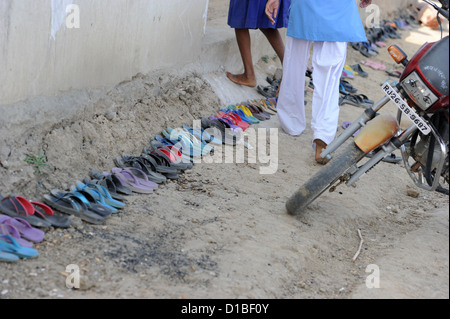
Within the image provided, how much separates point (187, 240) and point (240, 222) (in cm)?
41

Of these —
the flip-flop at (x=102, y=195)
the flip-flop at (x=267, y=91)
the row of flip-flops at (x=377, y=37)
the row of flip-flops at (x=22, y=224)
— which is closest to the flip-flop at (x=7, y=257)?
the row of flip-flops at (x=22, y=224)

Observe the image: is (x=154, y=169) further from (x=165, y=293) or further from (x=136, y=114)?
(x=165, y=293)

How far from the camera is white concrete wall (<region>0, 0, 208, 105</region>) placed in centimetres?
324

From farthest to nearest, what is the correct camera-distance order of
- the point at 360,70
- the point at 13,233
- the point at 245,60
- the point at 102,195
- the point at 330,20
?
the point at 360,70 < the point at 245,60 < the point at 330,20 < the point at 102,195 < the point at 13,233

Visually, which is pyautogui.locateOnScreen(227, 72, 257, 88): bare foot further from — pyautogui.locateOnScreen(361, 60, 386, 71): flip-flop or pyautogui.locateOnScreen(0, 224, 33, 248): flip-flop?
pyautogui.locateOnScreen(361, 60, 386, 71): flip-flop

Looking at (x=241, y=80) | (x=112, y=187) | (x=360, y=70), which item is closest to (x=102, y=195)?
(x=112, y=187)

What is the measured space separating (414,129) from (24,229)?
1.99 meters

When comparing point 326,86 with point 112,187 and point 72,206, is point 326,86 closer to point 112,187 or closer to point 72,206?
point 112,187

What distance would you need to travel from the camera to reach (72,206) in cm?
312

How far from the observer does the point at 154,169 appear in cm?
392

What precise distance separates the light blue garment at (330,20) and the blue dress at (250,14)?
878 mm

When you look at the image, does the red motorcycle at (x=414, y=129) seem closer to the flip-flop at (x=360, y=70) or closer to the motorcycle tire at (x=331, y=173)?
the motorcycle tire at (x=331, y=173)

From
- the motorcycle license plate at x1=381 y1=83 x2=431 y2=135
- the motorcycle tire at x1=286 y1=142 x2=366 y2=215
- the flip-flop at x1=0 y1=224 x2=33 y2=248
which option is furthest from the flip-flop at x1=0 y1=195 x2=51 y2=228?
the motorcycle license plate at x1=381 y1=83 x2=431 y2=135

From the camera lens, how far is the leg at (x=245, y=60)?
5.52 metres
